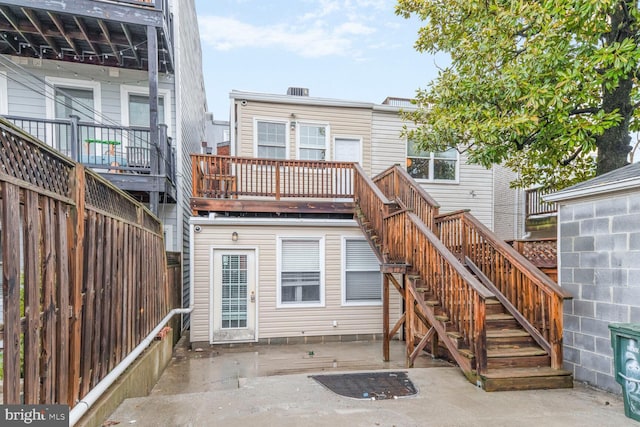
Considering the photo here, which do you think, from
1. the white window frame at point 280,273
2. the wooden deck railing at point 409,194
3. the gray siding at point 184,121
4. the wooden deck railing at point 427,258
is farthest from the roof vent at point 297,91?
the white window frame at point 280,273

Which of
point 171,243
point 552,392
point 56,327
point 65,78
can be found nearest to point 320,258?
point 171,243

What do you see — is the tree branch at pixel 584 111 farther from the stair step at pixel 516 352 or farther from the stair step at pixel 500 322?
the stair step at pixel 516 352

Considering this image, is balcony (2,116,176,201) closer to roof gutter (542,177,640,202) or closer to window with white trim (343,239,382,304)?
window with white trim (343,239,382,304)

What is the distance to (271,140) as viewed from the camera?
8.82 m

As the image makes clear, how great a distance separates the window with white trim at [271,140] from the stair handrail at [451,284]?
4179 millimetres

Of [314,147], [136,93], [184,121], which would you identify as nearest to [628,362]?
[314,147]

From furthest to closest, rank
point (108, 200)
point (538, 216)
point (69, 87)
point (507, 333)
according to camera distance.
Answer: point (538, 216) → point (69, 87) → point (507, 333) → point (108, 200)

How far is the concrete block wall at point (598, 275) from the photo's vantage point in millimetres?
3652

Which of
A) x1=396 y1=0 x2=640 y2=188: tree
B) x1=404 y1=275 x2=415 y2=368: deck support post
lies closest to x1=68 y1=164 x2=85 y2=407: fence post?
x1=404 y1=275 x2=415 y2=368: deck support post

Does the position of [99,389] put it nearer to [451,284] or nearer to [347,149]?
[451,284]

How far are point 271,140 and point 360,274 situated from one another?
4.00 m

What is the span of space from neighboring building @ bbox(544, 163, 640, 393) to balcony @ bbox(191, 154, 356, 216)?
13.8 feet

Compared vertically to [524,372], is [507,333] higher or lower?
higher

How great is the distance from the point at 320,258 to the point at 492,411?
15.2 feet
